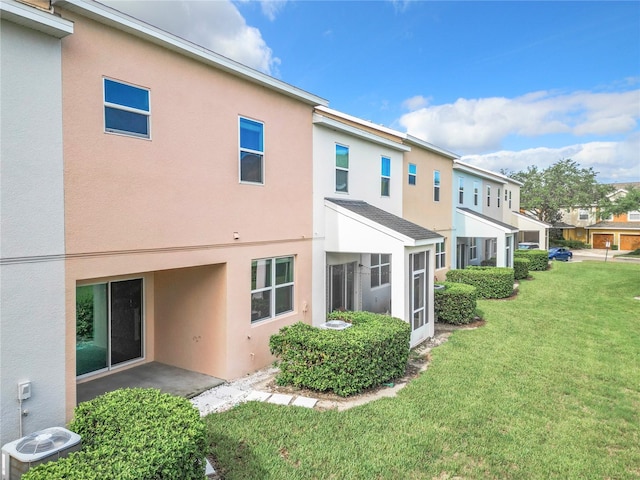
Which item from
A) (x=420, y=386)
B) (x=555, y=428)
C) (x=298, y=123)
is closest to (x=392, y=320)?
(x=420, y=386)

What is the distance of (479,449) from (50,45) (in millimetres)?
8750

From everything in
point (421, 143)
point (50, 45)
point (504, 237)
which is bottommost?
point (504, 237)

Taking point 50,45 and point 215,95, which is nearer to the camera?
point 50,45

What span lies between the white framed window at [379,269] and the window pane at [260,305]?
270 inches

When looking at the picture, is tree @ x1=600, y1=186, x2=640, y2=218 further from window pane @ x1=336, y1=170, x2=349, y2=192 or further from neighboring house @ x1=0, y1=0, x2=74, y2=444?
neighboring house @ x1=0, y1=0, x2=74, y2=444

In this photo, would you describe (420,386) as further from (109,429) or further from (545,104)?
(545,104)

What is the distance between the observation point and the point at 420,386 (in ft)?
28.5

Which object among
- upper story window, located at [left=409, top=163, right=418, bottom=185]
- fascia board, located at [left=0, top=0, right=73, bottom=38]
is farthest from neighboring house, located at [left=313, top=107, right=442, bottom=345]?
fascia board, located at [left=0, top=0, right=73, bottom=38]

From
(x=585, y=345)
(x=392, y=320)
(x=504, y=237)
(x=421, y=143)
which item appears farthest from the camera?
(x=504, y=237)

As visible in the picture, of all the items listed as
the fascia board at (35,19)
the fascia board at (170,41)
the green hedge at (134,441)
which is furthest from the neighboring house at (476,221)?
the fascia board at (35,19)

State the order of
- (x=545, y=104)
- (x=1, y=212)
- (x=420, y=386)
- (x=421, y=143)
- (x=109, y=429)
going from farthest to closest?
(x=545, y=104) → (x=421, y=143) → (x=420, y=386) → (x=1, y=212) → (x=109, y=429)

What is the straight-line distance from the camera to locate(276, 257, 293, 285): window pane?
10.8 m

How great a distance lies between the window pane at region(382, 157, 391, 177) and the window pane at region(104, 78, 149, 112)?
984 centimetres

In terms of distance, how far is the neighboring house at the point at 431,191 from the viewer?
58.3ft
